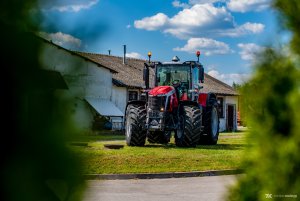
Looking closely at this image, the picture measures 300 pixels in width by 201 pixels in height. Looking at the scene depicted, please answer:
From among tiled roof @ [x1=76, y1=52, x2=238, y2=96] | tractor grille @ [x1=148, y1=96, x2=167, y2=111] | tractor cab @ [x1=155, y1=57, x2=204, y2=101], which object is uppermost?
tiled roof @ [x1=76, y1=52, x2=238, y2=96]

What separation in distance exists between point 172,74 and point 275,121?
18.4m

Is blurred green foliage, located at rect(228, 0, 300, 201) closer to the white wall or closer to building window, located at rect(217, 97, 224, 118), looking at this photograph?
the white wall

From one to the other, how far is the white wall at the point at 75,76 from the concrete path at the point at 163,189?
23.3ft

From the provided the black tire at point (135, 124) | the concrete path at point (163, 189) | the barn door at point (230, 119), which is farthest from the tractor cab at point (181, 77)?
the barn door at point (230, 119)

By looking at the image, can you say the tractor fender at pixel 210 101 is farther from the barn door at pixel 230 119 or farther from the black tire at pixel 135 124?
the barn door at pixel 230 119

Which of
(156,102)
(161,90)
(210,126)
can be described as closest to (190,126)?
(156,102)

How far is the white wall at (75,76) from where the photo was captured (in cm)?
137

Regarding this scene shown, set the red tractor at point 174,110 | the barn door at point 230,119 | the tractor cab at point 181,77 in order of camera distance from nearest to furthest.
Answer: the red tractor at point 174,110
the tractor cab at point 181,77
the barn door at point 230,119

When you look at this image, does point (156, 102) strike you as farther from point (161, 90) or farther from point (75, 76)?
point (75, 76)

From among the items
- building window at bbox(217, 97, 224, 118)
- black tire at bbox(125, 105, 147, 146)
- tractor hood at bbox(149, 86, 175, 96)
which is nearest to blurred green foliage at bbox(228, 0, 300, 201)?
black tire at bbox(125, 105, 147, 146)

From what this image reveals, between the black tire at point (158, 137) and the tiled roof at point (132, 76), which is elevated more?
the tiled roof at point (132, 76)

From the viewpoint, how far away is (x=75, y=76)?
1398 mm

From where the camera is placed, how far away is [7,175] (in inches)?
52.4

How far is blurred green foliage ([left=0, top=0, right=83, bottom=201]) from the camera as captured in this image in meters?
1.33
